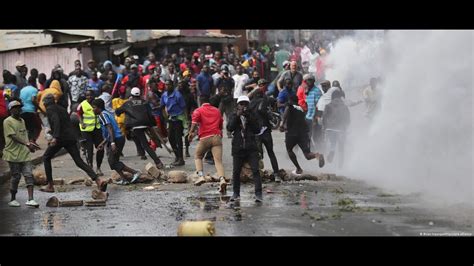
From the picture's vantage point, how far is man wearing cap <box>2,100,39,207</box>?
14.1 meters

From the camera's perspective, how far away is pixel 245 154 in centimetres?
1422

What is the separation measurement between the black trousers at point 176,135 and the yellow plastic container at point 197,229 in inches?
293

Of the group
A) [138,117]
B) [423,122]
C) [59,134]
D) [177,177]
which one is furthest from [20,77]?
[423,122]

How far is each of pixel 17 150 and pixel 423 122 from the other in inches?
264

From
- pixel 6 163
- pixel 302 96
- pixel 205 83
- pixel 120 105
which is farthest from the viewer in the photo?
pixel 205 83

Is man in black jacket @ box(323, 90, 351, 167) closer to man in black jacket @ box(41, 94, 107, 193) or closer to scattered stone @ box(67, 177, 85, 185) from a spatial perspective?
scattered stone @ box(67, 177, 85, 185)

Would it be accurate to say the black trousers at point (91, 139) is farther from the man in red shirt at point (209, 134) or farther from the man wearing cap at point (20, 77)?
the man wearing cap at point (20, 77)

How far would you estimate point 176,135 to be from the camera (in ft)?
61.6

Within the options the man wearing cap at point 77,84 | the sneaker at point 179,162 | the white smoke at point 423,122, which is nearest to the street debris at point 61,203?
the sneaker at point 179,162

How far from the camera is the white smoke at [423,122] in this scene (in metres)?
15.0

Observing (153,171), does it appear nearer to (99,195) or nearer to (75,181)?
(75,181)

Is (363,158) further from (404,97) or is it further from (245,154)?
(245,154)
